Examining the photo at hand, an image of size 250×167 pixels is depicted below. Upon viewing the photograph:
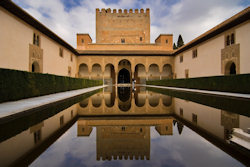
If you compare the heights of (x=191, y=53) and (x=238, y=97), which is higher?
(x=191, y=53)

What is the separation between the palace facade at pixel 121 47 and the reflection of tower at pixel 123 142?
9.23 metres

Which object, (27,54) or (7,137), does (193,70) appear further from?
(7,137)

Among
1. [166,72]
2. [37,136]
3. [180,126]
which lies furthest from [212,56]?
[37,136]

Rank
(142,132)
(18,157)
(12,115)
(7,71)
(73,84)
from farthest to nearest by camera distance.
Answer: (73,84) → (7,71) → (12,115) → (142,132) → (18,157)

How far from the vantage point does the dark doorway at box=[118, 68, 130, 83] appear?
3043 cm

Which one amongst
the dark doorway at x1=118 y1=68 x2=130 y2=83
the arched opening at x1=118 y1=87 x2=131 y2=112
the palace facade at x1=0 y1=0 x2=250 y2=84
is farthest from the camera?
the dark doorway at x1=118 y1=68 x2=130 y2=83

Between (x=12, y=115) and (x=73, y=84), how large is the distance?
830cm

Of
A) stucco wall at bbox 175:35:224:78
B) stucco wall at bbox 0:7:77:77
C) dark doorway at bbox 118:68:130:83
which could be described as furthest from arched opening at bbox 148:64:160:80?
stucco wall at bbox 0:7:77:77

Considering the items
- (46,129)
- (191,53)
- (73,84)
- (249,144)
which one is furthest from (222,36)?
(46,129)

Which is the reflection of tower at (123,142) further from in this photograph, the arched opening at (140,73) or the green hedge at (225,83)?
the arched opening at (140,73)

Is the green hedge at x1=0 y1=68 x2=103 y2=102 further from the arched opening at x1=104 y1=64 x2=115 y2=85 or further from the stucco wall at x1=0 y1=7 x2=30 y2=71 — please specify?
the arched opening at x1=104 y1=64 x2=115 y2=85

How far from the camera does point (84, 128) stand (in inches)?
99.3

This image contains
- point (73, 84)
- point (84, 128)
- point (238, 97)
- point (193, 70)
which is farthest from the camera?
point (193, 70)

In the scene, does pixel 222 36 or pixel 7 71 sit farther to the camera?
pixel 222 36
